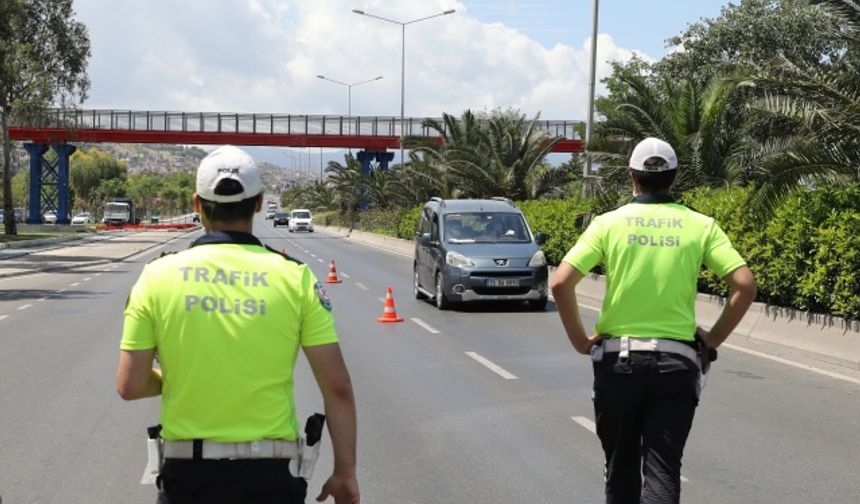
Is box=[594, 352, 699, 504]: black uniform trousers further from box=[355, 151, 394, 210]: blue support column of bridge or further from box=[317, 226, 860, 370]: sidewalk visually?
box=[355, 151, 394, 210]: blue support column of bridge

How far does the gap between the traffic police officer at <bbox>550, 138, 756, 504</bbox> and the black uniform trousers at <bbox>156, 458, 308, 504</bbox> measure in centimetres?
180

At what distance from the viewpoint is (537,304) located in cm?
1839

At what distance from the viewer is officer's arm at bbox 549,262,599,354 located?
14.8 feet

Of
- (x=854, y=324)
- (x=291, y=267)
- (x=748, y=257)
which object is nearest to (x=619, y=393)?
(x=291, y=267)

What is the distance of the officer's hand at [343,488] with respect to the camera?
10.2ft

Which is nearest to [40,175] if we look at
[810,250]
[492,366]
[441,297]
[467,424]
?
[441,297]

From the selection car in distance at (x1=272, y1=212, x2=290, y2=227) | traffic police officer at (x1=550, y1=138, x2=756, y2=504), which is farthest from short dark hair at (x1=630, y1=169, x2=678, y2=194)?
car in distance at (x1=272, y1=212, x2=290, y2=227)

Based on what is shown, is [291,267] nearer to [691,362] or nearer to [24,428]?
[691,362]

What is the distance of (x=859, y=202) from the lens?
12.5 meters

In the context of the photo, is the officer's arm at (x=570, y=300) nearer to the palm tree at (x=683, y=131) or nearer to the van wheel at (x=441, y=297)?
the van wheel at (x=441, y=297)

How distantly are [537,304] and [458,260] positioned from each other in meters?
1.66

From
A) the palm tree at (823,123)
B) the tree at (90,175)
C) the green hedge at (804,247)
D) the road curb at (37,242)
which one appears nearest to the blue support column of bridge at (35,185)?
the road curb at (37,242)

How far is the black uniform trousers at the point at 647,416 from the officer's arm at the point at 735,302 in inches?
9.8

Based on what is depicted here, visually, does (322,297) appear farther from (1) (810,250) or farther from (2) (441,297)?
(2) (441,297)
